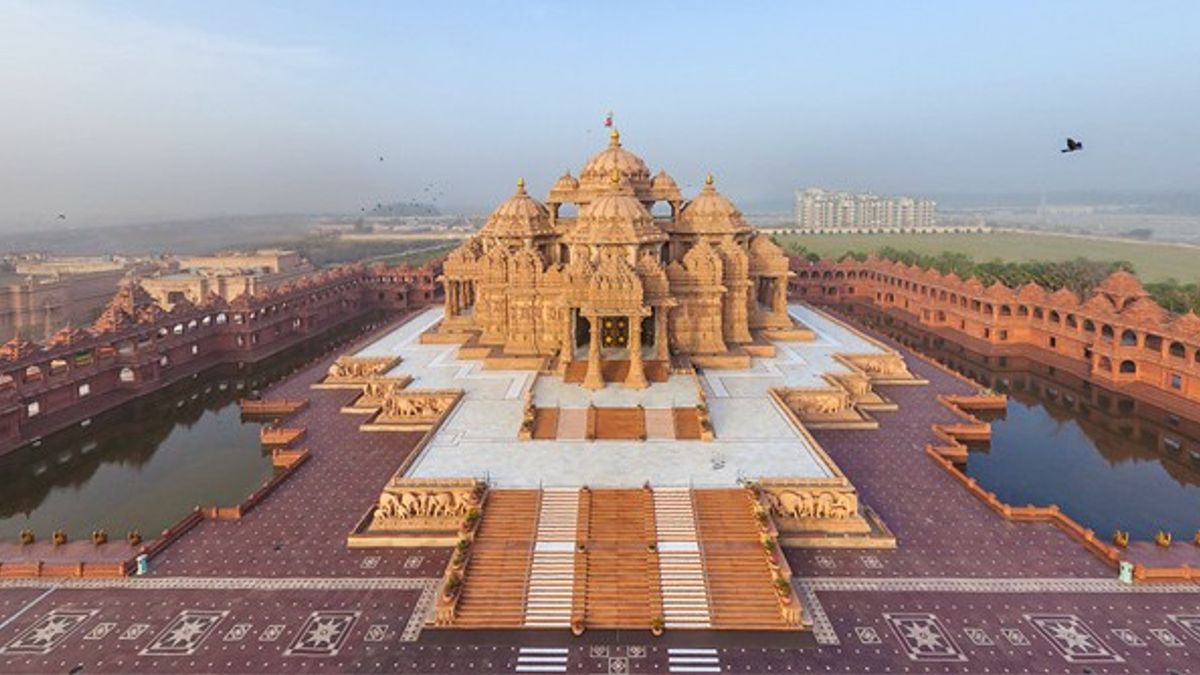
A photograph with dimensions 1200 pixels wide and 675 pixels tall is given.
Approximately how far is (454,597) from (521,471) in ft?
22.6

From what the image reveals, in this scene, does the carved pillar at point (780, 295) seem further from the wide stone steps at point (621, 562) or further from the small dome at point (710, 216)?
the wide stone steps at point (621, 562)

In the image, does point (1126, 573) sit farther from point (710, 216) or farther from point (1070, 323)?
point (1070, 323)

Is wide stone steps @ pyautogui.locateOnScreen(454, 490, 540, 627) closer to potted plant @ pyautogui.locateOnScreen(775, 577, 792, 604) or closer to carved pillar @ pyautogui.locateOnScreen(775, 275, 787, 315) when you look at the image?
potted plant @ pyautogui.locateOnScreen(775, 577, 792, 604)

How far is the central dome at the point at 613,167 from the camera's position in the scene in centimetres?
4784

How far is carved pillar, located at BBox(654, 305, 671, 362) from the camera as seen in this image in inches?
1447

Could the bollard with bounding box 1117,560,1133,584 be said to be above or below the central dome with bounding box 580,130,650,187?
below

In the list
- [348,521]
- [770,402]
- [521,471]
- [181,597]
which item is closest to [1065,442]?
[770,402]

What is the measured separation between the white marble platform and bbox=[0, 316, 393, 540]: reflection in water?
952cm

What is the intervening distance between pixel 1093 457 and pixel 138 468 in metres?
45.7

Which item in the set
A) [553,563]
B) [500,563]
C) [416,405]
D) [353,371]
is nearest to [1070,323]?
[416,405]

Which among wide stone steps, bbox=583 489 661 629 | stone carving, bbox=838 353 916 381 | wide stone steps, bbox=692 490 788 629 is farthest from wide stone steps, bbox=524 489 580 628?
stone carving, bbox=838 353 916 381

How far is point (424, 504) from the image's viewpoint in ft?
77.3

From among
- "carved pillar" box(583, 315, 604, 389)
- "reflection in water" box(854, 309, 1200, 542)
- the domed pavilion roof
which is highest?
the domed pavilion roof

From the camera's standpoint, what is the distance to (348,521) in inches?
957
